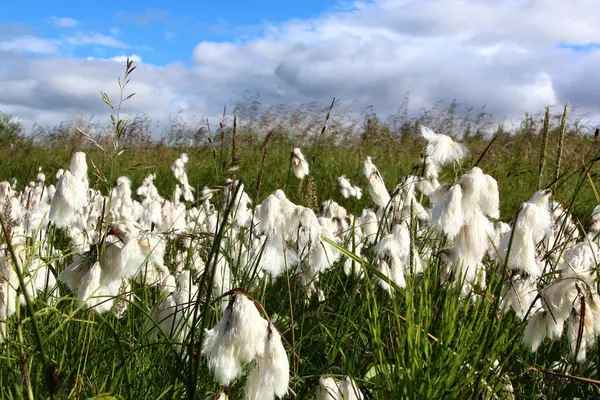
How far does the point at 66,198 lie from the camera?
79.5 inches

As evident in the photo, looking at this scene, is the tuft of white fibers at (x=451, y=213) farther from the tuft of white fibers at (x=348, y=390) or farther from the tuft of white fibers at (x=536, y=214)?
the tuft of white fibers at (x=348, y=390)

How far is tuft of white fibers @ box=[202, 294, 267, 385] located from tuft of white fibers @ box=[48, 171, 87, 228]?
92cm

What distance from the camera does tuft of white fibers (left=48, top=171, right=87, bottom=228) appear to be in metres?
2.01

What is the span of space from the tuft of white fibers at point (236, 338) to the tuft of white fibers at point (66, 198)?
92 cm

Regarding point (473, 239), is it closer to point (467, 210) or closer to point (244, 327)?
point (467, 210)

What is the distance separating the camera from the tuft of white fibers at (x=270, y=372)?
1.40 m

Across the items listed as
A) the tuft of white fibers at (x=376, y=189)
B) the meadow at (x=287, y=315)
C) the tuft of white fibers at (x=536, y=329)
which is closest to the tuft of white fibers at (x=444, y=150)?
the meadow at (x=287, y=315)

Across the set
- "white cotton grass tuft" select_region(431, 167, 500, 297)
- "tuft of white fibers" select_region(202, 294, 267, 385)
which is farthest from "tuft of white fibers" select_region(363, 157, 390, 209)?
"tuft of white fibers" select_region(202, 294, 267, 385)

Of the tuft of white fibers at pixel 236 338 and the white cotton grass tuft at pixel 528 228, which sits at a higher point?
the white cotton grass tuft at pixel 528 228

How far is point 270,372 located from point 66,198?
3.41ft

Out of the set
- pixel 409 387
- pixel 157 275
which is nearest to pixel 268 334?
pixel 409 387

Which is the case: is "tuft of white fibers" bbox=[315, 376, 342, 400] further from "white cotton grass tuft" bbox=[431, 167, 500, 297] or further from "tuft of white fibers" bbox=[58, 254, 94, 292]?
"tuft of white fibers" bbox=[58, 254, 94, 292]

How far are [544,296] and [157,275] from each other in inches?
75.3

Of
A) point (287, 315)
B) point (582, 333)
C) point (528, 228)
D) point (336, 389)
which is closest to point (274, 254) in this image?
point (336, 389)
